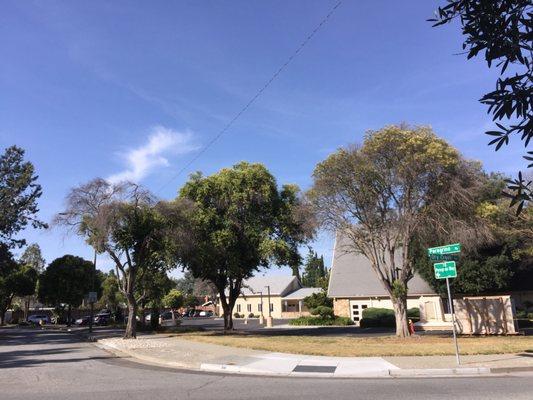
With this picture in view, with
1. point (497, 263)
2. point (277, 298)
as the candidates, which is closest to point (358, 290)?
point (497, 263)

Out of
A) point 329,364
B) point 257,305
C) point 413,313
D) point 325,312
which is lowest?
point 329,364

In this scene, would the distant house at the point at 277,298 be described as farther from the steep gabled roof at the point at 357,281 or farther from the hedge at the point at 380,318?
the hedge at the point at 380,318

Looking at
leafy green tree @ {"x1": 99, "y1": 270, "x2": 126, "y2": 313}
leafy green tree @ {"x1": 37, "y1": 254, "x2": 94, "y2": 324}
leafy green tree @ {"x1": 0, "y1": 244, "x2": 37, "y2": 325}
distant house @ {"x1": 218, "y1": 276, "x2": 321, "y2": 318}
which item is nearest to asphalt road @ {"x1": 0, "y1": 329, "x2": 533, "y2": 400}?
leafy green tree @ {"x1": 37, "y1": 254, "x2": 94, "y2": 324}

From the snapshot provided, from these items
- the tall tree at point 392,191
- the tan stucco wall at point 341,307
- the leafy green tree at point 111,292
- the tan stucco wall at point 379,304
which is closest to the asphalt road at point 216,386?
the tall tree at point 392,191

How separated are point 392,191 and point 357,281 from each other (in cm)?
2192

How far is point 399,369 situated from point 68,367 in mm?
10078

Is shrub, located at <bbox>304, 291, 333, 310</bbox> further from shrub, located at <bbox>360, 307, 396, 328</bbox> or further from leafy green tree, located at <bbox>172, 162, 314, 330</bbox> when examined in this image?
leafy green tree, located at <bbox>172, 162, 314, 330</bbox>

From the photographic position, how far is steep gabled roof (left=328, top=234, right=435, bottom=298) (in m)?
42.5

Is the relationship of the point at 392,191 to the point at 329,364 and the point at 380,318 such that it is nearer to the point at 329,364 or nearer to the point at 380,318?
the point at 329,364

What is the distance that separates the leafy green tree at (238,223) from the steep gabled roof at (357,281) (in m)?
11.0

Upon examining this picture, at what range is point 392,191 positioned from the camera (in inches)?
997

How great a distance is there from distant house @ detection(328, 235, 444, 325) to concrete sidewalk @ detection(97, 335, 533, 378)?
2348 centimetres

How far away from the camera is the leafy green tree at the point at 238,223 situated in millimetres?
29642

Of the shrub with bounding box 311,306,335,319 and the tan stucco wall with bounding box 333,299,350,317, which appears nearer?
the shrub with bounding box 311,306,335,319
